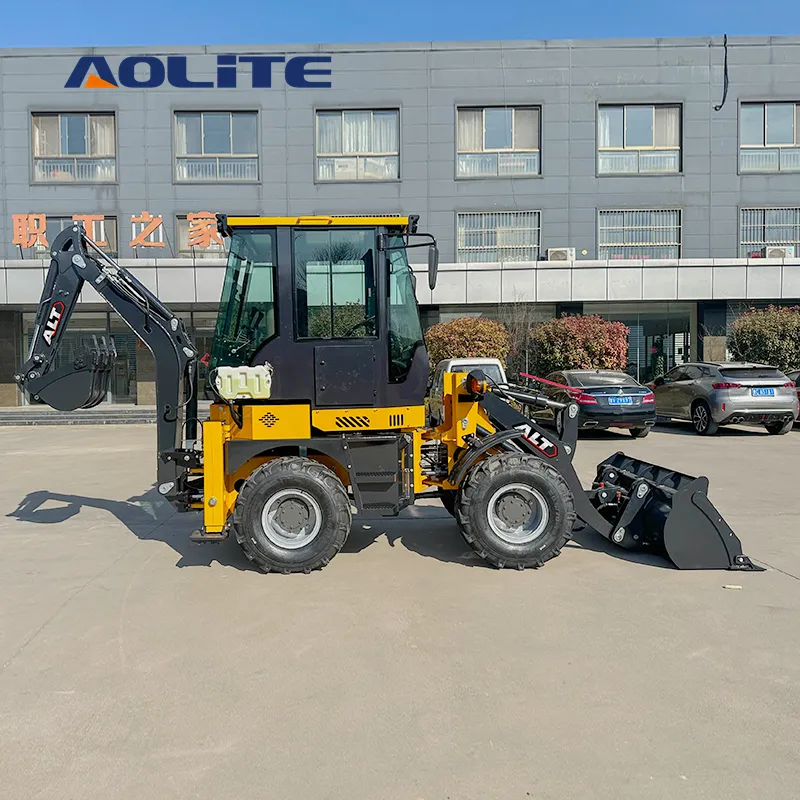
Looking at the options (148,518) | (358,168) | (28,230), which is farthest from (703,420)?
(28,230)

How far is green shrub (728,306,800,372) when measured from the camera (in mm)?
19219

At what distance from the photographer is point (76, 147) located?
23.8 m

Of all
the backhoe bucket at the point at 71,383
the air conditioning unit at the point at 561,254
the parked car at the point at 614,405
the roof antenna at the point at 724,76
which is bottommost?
the parked car at the point at 614,405

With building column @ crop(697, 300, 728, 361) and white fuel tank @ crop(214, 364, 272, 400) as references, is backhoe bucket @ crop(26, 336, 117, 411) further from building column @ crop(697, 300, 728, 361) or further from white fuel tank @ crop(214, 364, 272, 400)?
building column @ crop(697, 300, 728, 361)

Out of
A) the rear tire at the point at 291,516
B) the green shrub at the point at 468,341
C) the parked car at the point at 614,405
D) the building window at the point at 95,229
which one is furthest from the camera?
the building window at the point at 95,229

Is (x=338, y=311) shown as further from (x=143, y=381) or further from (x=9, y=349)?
(x=9, y=349)

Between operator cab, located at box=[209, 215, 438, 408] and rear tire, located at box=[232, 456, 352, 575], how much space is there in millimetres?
644

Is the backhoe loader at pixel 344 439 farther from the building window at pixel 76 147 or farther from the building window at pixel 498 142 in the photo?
the building window at pixel 76 147

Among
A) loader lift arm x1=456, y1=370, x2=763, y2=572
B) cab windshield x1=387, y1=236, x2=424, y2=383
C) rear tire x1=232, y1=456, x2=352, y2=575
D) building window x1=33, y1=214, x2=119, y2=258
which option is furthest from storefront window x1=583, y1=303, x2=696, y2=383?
rear tire x1=232, y1=456, x2=352, y2=575

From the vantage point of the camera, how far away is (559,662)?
155 inches

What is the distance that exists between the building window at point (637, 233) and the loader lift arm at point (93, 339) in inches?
795

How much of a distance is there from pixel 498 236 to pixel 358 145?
5868mm

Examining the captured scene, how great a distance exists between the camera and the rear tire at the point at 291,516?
549 cm

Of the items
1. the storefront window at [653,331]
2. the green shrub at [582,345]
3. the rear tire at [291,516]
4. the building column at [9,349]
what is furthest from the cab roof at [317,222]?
the building column at [9,349]
